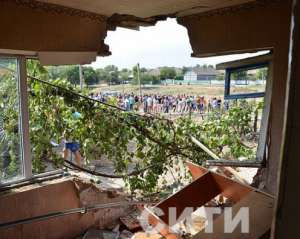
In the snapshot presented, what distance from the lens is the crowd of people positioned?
3.73 metres

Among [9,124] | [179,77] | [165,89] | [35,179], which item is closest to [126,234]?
[35,179]

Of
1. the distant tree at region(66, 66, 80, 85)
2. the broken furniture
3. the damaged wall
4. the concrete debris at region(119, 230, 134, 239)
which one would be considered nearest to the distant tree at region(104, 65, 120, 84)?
the distant tree at region(66, 66, 80, 85)

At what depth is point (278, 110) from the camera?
1.96 m

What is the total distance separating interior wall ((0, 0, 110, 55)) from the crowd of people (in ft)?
4.19

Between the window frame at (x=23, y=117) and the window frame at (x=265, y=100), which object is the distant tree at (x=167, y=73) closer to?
the window frame at (x=265, y=100)

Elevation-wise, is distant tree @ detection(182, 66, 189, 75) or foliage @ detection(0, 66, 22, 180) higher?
distant tree @ detection(182, 66, 189, 75)

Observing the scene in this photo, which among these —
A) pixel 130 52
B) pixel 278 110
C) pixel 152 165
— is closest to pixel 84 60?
pixel 278 110

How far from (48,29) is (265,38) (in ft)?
4.41

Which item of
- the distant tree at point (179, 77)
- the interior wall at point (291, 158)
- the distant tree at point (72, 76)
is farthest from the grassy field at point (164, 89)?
the interior wall at point (291, 158)

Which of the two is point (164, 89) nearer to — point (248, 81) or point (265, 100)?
point (248, 81)

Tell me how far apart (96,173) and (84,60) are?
1347 mm

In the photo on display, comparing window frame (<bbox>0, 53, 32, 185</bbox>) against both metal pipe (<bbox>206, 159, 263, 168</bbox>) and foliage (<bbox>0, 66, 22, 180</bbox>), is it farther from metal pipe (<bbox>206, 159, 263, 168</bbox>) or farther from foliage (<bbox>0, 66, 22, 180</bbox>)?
metal pipe (<bbox>206, 159, 263, 168</bbox>)

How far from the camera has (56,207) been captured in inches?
95.3

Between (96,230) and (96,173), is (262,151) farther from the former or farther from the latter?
(96,173)
